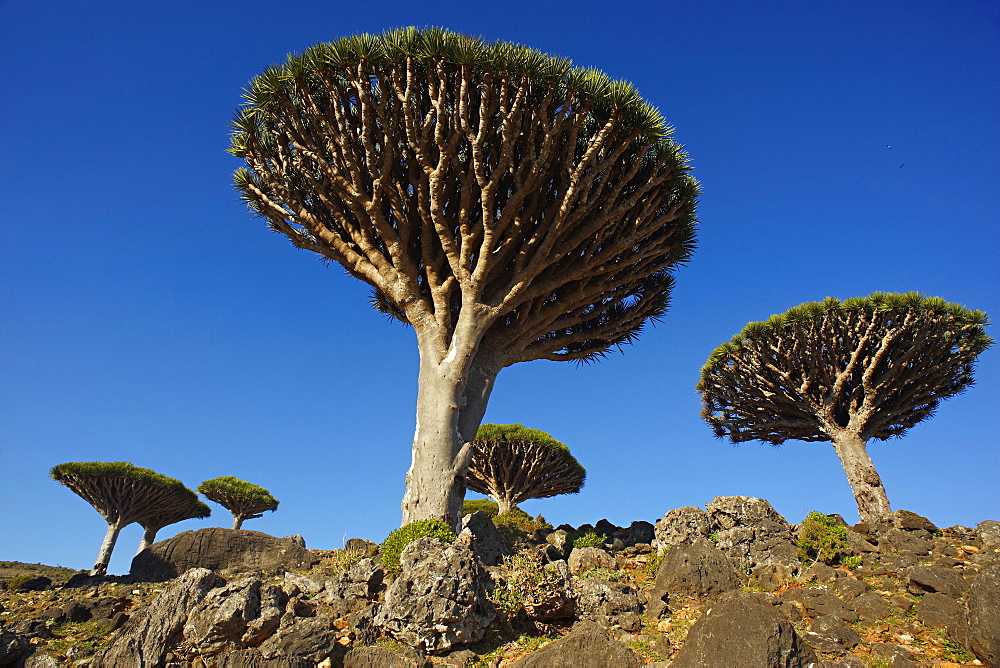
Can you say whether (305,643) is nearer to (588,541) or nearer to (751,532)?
(588,541)

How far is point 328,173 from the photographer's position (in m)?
10.9

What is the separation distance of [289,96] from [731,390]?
16.1 metres

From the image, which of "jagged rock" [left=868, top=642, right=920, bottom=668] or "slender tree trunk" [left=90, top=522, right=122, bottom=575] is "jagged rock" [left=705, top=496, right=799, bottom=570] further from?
"slender tree trunk" [left=90, top=522, right=122, bottom=575]

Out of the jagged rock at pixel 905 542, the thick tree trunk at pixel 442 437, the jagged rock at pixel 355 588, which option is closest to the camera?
the jagged rock at pixel 355 588

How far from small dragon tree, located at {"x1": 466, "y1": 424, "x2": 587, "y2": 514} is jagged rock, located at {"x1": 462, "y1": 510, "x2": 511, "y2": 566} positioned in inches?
560

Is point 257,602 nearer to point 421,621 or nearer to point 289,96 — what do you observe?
point 421,621

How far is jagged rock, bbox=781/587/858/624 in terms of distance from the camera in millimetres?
5852

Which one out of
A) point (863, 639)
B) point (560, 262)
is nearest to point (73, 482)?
point (560, 262)

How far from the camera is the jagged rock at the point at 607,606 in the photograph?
6.23 m

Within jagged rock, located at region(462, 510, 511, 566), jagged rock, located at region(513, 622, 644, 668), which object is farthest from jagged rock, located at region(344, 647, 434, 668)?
jagged rock, located at region(462, 510, 511, 566)

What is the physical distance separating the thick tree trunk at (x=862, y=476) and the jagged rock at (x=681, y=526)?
839 centimetres

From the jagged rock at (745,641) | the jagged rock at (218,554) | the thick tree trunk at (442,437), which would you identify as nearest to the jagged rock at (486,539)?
the thick tree trunk at (442,437)

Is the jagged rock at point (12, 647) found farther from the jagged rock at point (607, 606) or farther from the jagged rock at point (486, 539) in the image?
the jagged rock at point (607, 606)

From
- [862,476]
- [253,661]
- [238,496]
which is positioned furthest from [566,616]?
[238,496]
